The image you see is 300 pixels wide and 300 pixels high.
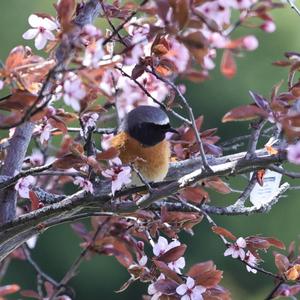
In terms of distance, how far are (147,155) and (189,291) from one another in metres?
0.58

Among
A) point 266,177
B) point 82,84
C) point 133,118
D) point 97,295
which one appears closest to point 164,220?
point 266,177

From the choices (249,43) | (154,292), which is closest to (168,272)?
(154,292)

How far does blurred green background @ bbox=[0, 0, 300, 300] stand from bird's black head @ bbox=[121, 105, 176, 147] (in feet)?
12.0

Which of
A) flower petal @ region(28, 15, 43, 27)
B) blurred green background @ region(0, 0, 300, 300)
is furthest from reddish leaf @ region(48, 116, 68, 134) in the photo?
blurred green background @ region(0, 0, 300, 300)

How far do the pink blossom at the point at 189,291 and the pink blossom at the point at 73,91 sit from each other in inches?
20.6

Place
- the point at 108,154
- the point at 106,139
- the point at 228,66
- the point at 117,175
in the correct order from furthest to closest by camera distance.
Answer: the point at 106,139
the point at 117,175
the point at 108,154
the point at 228,66

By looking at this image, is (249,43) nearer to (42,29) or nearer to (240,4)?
(240,4)

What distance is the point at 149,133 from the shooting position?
223cm

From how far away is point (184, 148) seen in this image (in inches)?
81.2

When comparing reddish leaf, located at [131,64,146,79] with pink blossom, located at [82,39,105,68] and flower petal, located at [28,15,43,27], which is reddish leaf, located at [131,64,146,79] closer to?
flower petal, located at [28,15,43,27]

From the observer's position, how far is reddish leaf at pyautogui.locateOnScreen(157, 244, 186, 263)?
1.80m

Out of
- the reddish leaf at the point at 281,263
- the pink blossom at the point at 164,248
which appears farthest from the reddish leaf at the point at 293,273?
the pink blossom at the point at 164,248

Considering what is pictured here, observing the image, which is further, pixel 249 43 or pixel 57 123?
pixel 57 123

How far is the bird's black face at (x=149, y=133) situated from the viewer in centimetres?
221
